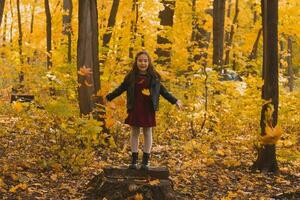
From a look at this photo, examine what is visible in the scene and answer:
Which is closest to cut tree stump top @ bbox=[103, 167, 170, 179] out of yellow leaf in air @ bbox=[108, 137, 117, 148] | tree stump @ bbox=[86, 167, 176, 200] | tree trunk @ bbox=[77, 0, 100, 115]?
tree stump @ bbox=[86, 167, 176, 200]

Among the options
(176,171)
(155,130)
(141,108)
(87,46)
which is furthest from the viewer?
(155,130)

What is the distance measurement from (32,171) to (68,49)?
6609 mm

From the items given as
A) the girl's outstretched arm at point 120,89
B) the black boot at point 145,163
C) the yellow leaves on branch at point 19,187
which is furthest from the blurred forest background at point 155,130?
the black boot at point 145,163

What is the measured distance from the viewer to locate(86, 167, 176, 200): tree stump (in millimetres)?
5844

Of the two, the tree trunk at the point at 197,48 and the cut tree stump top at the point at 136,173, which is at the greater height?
the tree trunk at the point at 197,48

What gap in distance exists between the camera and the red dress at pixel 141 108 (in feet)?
20.3

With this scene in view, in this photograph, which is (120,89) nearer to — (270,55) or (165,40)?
(270,55)

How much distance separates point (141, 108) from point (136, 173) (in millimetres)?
934

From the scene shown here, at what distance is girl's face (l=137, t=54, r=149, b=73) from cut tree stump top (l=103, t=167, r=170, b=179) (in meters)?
1.47

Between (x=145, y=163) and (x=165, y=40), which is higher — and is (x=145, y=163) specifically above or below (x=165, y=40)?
below

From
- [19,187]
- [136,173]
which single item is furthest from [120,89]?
[19,187]

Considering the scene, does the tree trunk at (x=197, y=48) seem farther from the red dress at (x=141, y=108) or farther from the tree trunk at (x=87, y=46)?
the red dress at (x=141, y=108)

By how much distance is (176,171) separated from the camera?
7875 millimetres

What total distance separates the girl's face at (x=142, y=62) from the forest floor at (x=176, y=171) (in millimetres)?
1968
